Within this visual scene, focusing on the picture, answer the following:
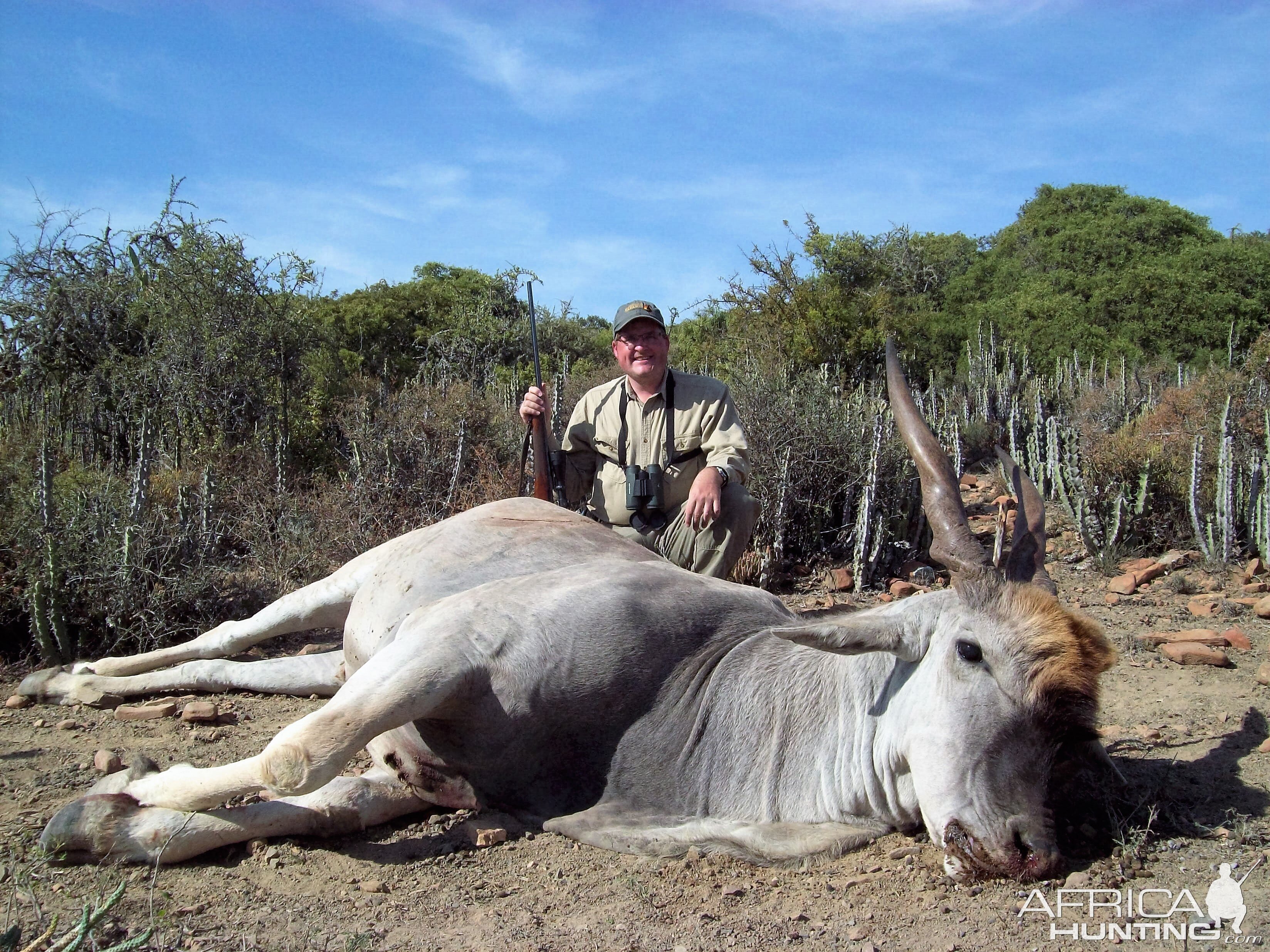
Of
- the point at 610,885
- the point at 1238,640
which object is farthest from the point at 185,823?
the point at 1238,640

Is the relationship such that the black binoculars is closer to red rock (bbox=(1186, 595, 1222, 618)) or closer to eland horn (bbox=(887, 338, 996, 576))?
eland horn (bbox=(887, 338, 996, 576))

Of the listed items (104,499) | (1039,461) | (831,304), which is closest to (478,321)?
(831,304)

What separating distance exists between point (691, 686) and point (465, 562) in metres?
1.21

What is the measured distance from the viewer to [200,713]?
174 inches

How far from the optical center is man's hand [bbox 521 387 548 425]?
5.44 meters

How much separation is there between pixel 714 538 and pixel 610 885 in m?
2.69

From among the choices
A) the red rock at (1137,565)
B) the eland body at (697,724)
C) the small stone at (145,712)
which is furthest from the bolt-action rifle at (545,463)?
the red rock at (1137,565)

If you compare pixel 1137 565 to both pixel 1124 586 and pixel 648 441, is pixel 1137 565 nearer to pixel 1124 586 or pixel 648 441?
pixel 1124 586

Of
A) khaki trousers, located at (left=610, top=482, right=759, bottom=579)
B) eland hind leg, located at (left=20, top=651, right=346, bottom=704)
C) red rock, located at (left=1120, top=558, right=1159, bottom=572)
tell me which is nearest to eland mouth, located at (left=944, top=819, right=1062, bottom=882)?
khaki trousers, located at (left=610, top=482, right=759, bottom=579)

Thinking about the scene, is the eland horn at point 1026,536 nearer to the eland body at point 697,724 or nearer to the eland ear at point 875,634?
the eland body at point 697,724

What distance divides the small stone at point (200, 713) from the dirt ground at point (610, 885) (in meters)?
0.57

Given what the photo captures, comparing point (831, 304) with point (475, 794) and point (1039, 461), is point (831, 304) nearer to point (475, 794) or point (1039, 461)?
point (1039, 461)

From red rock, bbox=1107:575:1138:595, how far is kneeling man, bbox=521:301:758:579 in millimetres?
2921

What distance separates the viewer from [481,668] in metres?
3.26
